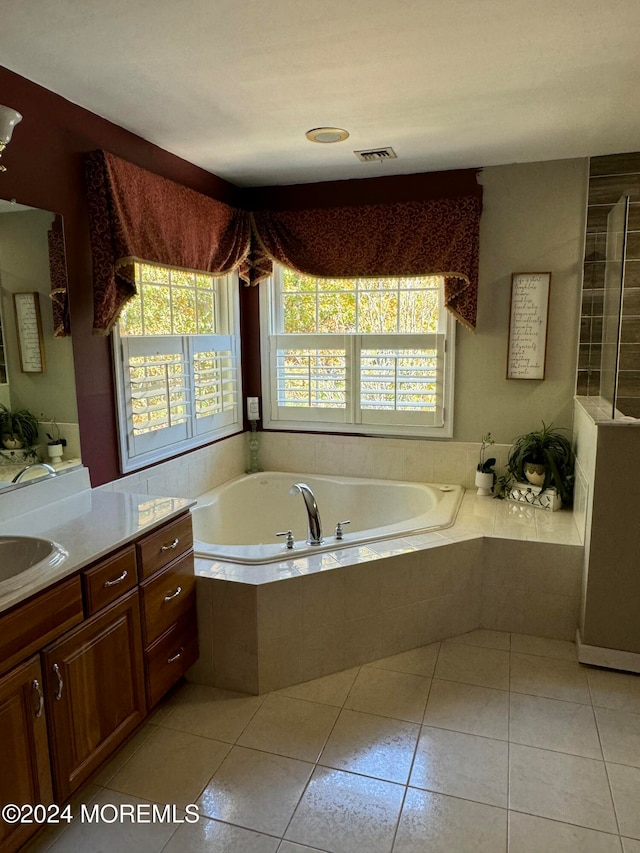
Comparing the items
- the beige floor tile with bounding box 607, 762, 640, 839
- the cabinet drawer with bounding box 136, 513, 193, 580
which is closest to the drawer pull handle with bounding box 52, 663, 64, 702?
the cabinet drawer with bounding box 136, 513, 193, 580

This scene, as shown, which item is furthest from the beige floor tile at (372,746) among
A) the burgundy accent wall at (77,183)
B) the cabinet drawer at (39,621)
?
the burgundy accent wall at (77,183)

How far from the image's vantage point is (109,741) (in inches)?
75.1

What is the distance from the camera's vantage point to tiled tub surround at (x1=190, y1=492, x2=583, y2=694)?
7.85 ft

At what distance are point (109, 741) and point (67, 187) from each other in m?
2.07

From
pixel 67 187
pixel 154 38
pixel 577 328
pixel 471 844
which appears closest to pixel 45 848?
pixel 471 844

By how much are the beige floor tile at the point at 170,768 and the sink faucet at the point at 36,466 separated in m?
1.06

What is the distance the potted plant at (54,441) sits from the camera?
2326mm

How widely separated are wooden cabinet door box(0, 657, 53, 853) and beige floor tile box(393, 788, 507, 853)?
3.38 feet

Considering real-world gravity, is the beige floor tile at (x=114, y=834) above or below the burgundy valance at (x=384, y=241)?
below

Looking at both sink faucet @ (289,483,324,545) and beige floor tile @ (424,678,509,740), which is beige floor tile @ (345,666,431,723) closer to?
beige floor tile @ (424,678,509,740)

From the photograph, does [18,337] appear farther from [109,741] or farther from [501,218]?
[501,218]

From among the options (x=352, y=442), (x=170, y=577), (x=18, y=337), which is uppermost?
(x=18, y=337)

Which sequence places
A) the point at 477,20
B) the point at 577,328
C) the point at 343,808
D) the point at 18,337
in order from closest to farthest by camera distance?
1. the point at 477,20
2. the point at 343,808
3. the point at 18,337
4. the point at 577,328

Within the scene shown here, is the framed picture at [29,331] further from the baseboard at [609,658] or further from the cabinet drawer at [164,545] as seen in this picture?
the baseboard at [609,658]
